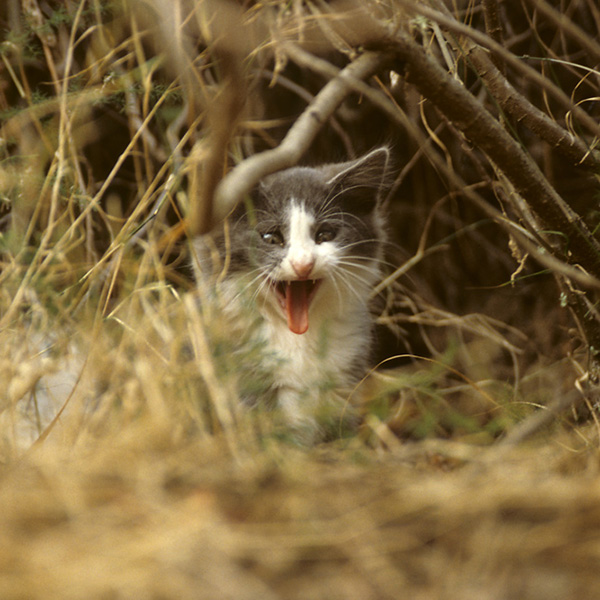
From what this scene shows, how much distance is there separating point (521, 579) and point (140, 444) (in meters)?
0.64

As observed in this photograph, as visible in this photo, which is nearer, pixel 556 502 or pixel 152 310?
pixel 556 502

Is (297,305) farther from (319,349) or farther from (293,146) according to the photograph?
(293,146)

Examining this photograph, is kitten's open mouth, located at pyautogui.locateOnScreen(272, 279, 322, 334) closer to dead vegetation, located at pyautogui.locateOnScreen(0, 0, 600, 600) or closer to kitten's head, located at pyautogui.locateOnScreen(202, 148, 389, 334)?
kitten's head, located at pyautogui.locateOnScreen(202, 148, 389, 334)

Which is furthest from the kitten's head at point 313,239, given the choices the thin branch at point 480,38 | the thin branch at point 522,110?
the thin branch at point 480,38

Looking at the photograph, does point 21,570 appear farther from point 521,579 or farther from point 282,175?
point 282,175

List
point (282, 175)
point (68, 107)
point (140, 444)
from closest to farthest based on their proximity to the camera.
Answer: point (140, 444) → point (68, 107) → point (282, 175)

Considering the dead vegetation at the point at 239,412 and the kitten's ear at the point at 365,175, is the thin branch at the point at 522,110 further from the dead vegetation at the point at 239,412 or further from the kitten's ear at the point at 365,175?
the kitten's ear at the point at 365,175

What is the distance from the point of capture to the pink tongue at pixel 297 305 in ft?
7.25

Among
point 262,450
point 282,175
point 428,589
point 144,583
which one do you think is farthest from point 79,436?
point 282,175

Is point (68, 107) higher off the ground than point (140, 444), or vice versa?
point (68, 107)

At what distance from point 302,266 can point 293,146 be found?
0.79m

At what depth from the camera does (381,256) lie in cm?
258

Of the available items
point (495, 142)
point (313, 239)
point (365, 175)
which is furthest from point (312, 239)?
point (495, 142)

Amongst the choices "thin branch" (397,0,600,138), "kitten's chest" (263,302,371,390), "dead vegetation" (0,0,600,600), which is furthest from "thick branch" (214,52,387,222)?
"kitten's chest" (263,302,371,390)
